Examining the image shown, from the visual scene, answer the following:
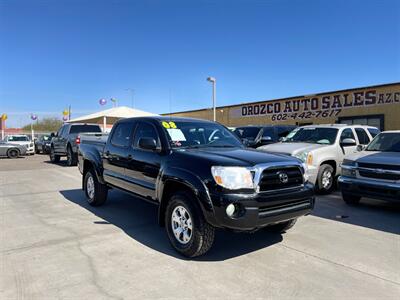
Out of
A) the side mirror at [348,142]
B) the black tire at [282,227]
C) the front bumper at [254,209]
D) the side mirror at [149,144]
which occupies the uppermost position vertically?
the side mirror at [149,144]

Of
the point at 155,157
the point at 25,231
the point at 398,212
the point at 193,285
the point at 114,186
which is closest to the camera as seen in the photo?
the point at 193,285

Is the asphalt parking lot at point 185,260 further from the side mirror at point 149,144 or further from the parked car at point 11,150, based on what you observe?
the parked car at point 11,150

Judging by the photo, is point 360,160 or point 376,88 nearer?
point 360,160

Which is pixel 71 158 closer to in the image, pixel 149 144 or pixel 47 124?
pixel 149 144

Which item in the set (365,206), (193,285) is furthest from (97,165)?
(365,206)

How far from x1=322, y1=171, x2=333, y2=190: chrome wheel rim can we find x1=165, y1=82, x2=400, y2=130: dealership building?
13.2 metres

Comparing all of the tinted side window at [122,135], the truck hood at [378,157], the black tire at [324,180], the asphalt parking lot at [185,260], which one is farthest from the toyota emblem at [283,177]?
the black tire at [324,180]

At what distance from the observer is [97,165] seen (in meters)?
7.08

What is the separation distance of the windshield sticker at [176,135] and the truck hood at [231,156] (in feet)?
1.04

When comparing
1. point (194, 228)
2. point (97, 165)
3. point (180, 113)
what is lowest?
point (194, 228)

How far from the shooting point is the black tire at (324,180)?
859cm

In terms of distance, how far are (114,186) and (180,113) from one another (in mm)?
30972

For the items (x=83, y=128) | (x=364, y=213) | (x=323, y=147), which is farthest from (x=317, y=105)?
(x=364, y=213)

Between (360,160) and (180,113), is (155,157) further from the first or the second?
(180,113)
